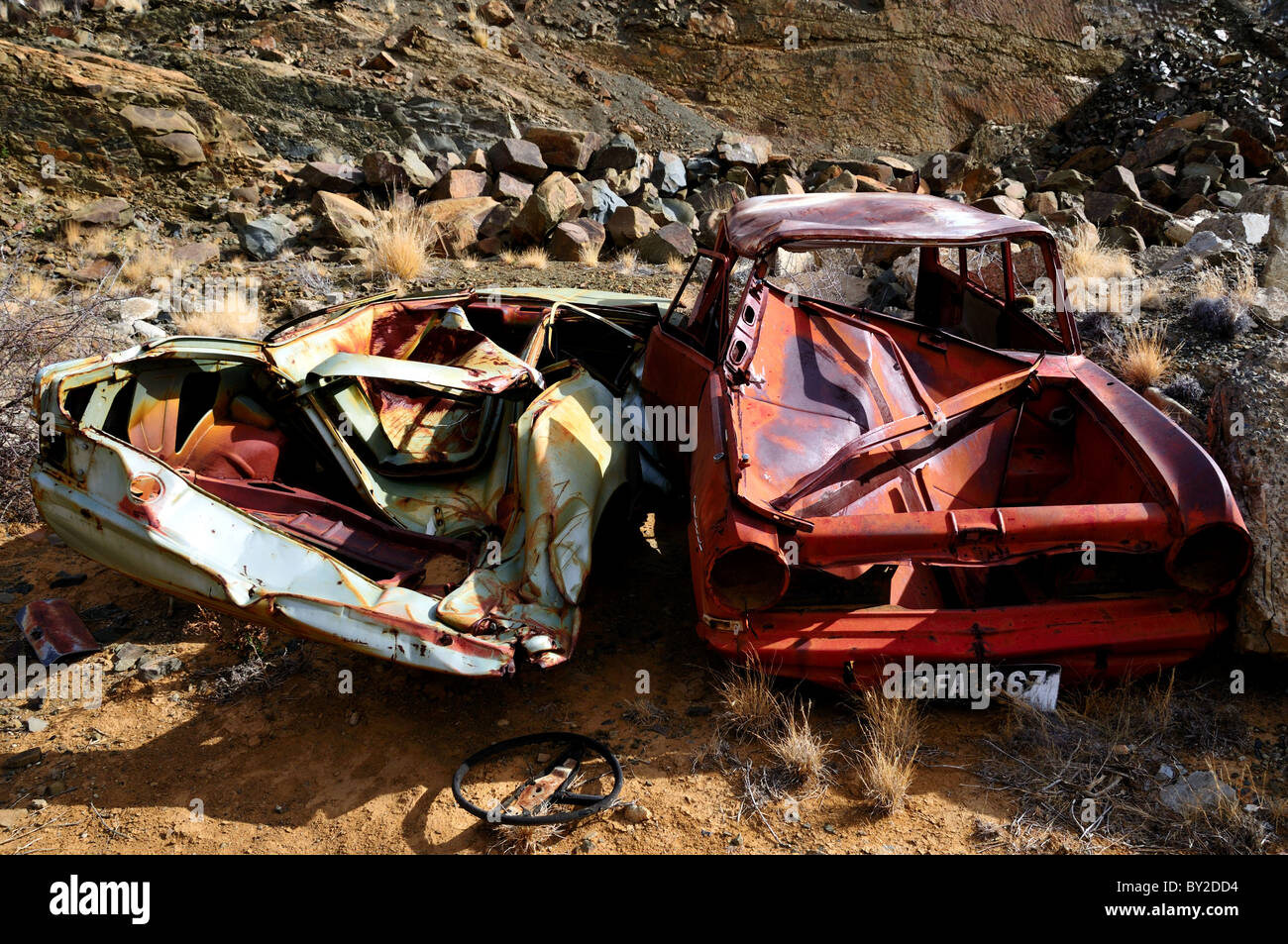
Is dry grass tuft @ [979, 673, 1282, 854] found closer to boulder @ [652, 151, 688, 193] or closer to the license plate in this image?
the license plate

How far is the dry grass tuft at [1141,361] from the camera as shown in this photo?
5.51 m

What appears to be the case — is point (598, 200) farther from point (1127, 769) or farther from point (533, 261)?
point (1127, 769)

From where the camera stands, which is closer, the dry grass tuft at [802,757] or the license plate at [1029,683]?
the dry grass tuft at [802,757]

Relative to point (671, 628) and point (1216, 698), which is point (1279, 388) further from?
point (671, 628)

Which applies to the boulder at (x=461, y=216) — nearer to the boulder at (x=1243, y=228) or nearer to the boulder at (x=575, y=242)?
the boulder at (x=575, y=242)

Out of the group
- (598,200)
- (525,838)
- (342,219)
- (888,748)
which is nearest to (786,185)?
(598,200)

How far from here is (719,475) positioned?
3.46 meters

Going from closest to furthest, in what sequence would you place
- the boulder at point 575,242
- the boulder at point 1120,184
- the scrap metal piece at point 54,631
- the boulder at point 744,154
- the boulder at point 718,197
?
the scrap metal piece at point 54,631, the boulder at point 575,242, the boulder at point 1120,184, the boulder at point 718,197, the boulder at point 744,154

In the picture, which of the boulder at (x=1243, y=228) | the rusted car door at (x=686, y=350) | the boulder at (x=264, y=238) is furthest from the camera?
the boulder at (x=264, y=238)

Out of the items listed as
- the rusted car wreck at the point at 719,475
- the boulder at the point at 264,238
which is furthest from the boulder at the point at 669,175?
the rusted car wreck at the point at 719,475

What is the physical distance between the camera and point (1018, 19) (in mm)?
21297

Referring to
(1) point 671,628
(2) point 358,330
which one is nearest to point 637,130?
(2) point 358,330

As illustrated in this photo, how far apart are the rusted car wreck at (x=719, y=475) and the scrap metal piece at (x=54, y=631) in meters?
0.96

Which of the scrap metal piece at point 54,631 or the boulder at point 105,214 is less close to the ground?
the boulder at point 105,214
